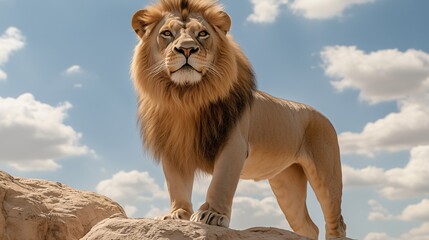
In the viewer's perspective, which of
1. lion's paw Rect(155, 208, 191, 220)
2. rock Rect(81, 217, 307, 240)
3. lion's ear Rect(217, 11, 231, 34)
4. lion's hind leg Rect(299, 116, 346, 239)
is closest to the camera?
rock Rect(81, 217, 307, 240)

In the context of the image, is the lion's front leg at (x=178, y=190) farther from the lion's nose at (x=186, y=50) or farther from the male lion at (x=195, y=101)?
the lion's nose at (x=186, y=50)

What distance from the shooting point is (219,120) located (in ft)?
16.6

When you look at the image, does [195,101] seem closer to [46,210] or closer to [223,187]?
[223,187]

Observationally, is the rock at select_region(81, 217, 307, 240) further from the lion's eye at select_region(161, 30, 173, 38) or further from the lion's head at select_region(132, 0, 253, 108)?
the lion's eye at select_region(161, 30, 173, 38)

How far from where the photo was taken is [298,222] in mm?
7195

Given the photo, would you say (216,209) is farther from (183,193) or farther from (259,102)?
(259,102)

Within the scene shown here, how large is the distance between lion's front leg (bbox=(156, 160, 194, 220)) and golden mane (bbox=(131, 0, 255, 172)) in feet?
0.20

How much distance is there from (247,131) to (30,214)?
95.6 inches

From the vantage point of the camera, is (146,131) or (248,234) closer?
(248,234)

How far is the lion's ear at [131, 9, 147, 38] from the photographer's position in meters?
5.37

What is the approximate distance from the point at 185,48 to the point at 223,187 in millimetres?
975

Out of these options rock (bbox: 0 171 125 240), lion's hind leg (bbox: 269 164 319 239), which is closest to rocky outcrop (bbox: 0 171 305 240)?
rock (bbox: 0 171 125 240)

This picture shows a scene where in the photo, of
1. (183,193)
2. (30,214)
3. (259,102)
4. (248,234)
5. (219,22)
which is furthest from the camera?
(30,214)

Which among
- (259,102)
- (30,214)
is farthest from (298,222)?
(30,214)
